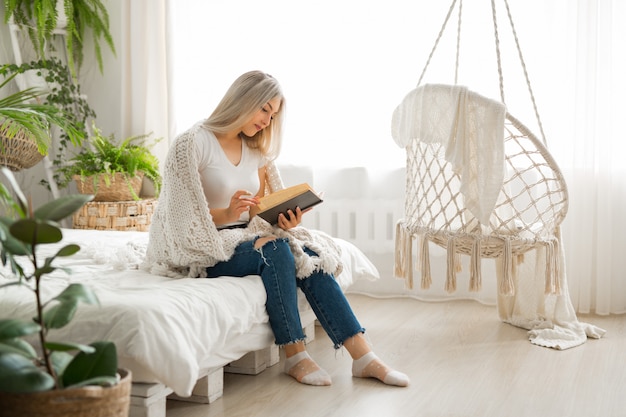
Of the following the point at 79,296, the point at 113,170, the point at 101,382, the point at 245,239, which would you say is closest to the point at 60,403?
the point at 101,382

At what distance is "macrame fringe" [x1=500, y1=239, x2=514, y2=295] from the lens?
2.62 meters

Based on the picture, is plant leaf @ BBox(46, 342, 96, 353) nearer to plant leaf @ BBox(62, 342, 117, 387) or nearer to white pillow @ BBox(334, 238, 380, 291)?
plant leaf @ BBox(62, 342, 117, 387)

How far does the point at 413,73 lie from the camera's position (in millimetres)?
3590

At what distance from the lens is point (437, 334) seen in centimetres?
294

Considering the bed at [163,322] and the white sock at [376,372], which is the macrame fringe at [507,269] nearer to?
the white sock at [376,372]

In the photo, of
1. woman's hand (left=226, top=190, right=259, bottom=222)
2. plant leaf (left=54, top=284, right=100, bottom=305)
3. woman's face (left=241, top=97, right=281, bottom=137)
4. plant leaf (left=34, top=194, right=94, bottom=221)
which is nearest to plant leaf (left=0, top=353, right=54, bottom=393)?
plant leaf (left=54, top=284, right=100, bottom=305)

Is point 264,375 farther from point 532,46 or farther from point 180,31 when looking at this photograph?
point 180,31

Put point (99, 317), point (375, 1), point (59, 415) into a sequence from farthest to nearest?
point (375, 1), point (99, 317), point (59, 415)

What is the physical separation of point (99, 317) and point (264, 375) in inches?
27.9

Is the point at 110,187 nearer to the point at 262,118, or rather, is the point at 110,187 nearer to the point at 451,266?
the point at 262,118

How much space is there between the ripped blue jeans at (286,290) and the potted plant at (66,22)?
2.08 m

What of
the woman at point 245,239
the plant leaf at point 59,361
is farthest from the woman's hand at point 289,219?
the plant leaf at point 59,361

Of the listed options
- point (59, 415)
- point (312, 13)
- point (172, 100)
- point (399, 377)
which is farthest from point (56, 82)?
point (59, 415)

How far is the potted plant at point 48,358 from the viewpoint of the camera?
133 cm
